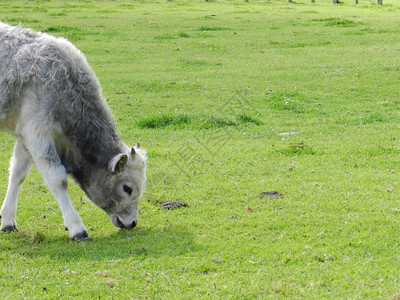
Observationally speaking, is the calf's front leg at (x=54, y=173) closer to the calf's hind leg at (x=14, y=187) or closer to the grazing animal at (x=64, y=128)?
the grazing animal at (x=64, y=128)

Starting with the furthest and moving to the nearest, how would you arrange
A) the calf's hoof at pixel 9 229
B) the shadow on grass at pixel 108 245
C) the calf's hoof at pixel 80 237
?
the calf's hoof at pixel 9 229 → the calf's hoof at pixel 80 237 → the shadow on grass at pixel 108 245

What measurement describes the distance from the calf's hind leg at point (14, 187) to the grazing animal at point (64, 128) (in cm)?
1

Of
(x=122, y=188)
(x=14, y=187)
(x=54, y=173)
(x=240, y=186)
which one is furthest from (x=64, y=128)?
(x=240, y=186)

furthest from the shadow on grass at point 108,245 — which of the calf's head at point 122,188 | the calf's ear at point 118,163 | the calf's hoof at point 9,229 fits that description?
the calf's ear at point 118,163

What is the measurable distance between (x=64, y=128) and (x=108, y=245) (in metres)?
1.62

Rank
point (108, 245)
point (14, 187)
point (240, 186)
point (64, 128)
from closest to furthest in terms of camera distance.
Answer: point (108, 245)
point (64, 128)
point (14, 187)
point (240, 186)

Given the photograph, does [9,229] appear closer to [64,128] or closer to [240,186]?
[64,128]

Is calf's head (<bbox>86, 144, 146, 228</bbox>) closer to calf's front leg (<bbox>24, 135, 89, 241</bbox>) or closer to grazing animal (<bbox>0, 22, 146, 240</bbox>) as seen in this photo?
grazing animal (<bbox>0, 22, 146, 240</bbox>)

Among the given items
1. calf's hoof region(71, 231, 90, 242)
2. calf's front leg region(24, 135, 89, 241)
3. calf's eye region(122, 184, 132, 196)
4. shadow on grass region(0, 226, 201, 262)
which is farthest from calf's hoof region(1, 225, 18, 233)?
calf's eye region(122, 184, 132, 196)

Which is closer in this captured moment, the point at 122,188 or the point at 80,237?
the point at 80,237

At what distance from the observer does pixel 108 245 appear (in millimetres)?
6910

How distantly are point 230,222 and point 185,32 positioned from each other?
19464 millimetres

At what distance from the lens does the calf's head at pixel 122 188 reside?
289 inches

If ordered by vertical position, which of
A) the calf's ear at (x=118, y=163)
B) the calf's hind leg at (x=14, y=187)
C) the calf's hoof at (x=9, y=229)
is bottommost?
the calf's hoof at (x=9, y=229)
